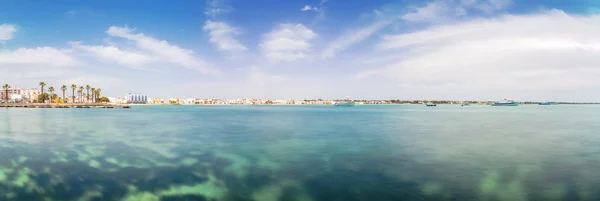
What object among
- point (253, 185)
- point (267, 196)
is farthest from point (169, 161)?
point (267, 196)

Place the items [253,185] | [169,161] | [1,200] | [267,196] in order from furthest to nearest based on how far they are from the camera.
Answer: [169,161] < [253,185] < [267,196] < [1,200]

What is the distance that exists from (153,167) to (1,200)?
21.7 ft

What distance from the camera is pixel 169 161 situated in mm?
20125

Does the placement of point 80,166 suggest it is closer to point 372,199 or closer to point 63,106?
point 372,199

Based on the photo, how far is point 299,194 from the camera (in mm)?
13289

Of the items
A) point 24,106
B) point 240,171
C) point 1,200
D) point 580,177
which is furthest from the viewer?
point 24,106

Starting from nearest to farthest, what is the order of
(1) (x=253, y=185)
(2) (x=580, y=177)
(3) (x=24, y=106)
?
(1) (x=253, y=185), (2) (x=580, y=177), (3) (x=24, y=106)

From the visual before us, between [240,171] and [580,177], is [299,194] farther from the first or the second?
[580,177]

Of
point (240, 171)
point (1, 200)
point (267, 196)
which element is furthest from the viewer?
point (240, 171)

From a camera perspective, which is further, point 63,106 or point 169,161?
point 63,106

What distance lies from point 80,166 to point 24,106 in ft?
559

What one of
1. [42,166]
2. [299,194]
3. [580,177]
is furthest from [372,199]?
Answer: [42,166]

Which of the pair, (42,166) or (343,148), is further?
(343,148)

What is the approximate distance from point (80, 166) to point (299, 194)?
40.6 feet
